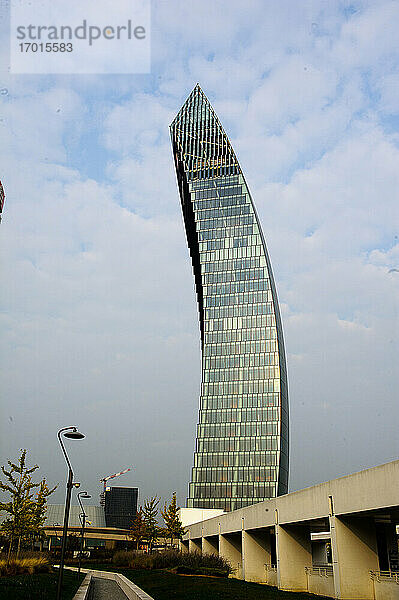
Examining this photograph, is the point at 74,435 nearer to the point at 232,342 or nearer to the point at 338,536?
the point at 338,536

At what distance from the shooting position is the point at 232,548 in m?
48.0

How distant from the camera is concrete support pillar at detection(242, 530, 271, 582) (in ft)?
129

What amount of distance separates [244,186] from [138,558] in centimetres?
8739

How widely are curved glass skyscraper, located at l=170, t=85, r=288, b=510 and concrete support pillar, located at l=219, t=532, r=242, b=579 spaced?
57233 mm

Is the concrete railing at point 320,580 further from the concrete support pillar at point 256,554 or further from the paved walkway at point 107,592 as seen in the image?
the paved walkway at point 107,592

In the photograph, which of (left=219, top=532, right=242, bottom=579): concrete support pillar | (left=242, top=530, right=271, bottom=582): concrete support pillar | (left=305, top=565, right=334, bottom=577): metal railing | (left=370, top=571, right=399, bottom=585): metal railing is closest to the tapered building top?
(left=219, top=532, right=242, bottom=579): concrete support pillar

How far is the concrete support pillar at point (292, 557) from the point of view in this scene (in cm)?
3219

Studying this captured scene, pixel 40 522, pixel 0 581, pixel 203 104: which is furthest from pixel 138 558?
pixel 203 104

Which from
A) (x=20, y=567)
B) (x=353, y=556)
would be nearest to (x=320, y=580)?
(x=353, y=556)

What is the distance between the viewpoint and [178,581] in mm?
32781

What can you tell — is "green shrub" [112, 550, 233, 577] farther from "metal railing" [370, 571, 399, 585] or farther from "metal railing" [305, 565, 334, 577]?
"metal railing" [370, 571, 399, 585]

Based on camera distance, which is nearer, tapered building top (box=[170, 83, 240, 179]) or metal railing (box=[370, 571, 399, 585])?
metal railing (box=[370, 571, 399, 585])

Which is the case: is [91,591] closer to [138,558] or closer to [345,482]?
[345,482]

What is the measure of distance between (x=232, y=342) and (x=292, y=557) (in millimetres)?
→ 83247
